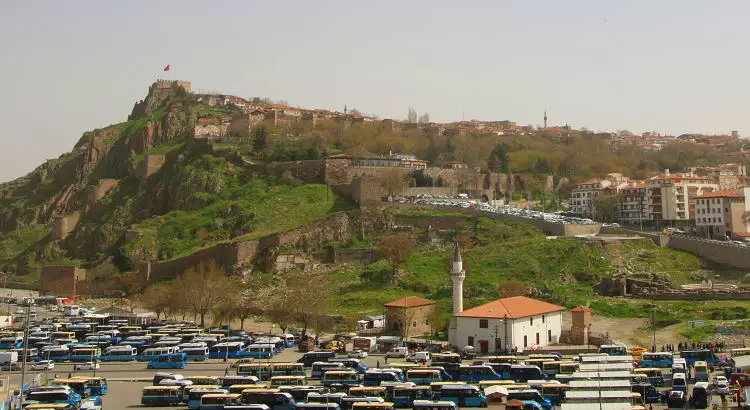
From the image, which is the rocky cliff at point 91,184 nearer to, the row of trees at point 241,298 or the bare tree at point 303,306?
the row of trees at point 241,298

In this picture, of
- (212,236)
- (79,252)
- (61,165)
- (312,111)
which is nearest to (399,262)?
(212,236)

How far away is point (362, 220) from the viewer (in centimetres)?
6781

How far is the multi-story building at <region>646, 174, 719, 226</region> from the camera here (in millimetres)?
71312

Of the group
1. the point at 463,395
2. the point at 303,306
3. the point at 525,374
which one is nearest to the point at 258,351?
the point at 303,306

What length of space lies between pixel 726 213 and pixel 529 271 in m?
18.2

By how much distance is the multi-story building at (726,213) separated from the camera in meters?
63.2

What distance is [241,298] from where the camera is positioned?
58.0 metres

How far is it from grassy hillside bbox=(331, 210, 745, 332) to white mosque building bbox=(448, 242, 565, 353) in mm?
5405

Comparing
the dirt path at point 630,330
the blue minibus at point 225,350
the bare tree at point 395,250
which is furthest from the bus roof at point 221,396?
the bare tree at point 395,250

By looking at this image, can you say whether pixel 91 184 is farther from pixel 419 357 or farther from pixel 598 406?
pixel 598 406

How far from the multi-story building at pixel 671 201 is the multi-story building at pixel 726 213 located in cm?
529

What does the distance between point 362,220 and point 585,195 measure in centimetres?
2209

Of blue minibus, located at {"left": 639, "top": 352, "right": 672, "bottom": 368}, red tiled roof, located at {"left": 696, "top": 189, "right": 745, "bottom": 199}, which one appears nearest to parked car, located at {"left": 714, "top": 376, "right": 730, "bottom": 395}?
blue minibus, located at {"left": 639, "top": 352, "right": 672, "bottom": 368}

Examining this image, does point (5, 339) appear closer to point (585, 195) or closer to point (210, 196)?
point (210, 196)
